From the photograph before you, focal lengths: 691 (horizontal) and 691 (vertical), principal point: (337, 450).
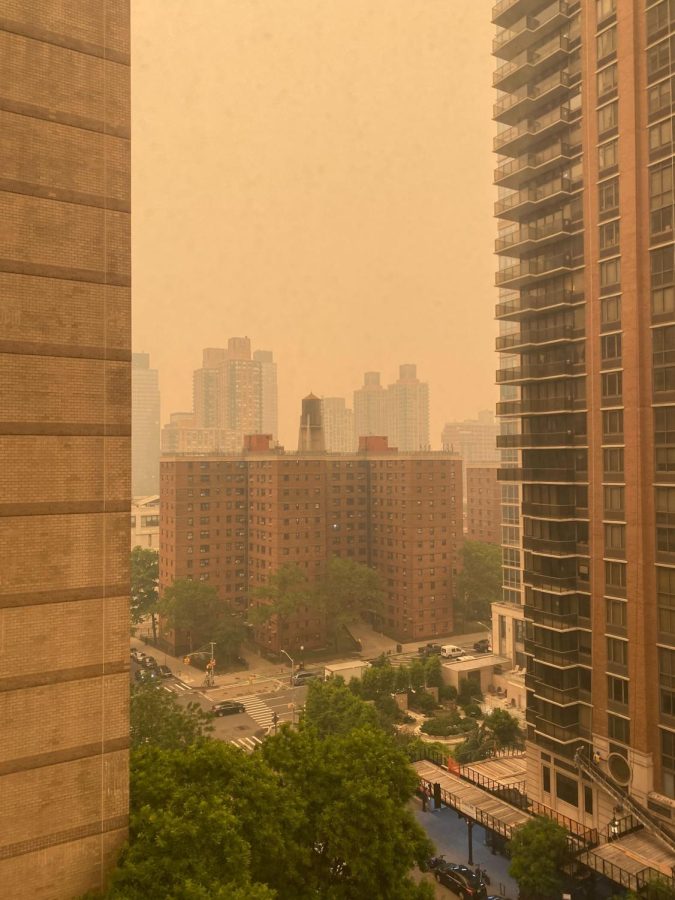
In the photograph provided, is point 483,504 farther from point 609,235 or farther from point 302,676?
point 609,235

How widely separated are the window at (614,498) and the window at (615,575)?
192 cm

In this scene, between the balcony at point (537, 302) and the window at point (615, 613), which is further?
the balcony at point (537, 302)

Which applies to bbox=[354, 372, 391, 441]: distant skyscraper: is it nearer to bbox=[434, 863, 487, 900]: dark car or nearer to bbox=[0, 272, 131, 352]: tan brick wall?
bbox=[434, 863, 487, 900]: dark car

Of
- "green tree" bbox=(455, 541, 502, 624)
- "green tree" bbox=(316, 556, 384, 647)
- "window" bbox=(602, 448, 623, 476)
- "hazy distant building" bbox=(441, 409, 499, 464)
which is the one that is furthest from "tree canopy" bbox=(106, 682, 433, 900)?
"hazy distant building" bbox=(441, 409, 499, 464)

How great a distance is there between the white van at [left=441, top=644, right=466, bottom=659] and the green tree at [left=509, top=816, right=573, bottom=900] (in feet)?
109

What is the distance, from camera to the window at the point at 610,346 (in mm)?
24875

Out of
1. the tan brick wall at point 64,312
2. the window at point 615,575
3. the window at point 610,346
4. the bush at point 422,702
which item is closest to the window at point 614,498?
the window at point 615,575

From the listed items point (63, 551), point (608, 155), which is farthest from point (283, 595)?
point (63, 551)

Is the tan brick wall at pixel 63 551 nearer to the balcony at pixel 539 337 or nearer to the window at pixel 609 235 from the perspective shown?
the balcony at pixel 539 337

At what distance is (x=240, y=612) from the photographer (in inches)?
2333

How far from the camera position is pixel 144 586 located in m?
62.3

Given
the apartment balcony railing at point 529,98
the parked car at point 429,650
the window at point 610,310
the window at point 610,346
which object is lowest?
the parked car at point 429,650

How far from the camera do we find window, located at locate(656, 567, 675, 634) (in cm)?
2300

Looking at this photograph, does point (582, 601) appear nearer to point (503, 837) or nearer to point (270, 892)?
point (503, 837)
